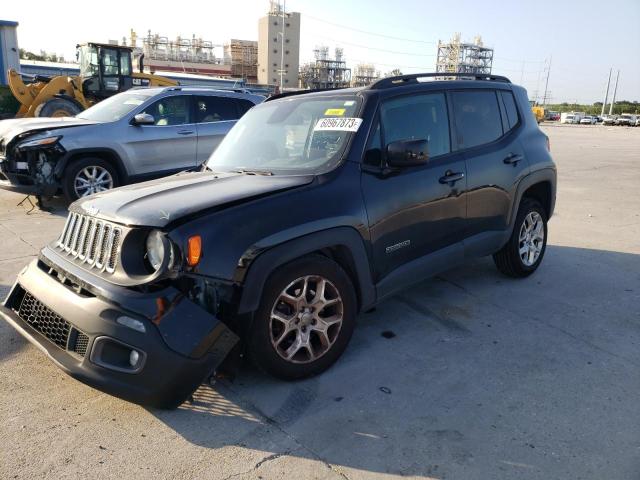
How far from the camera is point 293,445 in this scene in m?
2.68

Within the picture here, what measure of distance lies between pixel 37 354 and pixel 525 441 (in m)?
3.16

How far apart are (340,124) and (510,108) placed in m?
2.14

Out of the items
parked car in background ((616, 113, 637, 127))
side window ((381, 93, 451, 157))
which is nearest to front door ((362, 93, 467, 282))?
side window ((381, 93, 451, 157))

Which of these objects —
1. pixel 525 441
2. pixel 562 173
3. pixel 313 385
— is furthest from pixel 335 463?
pixel 562 173

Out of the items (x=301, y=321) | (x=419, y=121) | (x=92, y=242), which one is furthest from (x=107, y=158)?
(x=301, y=321)

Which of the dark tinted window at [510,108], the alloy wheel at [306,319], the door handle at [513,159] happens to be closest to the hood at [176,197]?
the alloy wheel at [306,319]

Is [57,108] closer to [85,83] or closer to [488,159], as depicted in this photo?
[85,83]

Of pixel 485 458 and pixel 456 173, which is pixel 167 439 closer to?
pixel 485 458

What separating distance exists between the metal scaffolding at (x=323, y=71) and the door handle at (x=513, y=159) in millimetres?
99244

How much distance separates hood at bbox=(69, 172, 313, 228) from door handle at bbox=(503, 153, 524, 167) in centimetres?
215

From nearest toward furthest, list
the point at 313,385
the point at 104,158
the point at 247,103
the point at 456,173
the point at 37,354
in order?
the point at 313,385 → the point at 37,354 → the point at 456,173 → the point at 104,158 → the point at 247,103

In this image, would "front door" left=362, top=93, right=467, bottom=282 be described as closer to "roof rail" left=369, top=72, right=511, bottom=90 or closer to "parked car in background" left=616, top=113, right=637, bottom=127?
"roof rail" left=369, top=72, right=511, bottom=90

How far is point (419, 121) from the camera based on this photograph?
3.99 m

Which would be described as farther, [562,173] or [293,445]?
[562,173]
